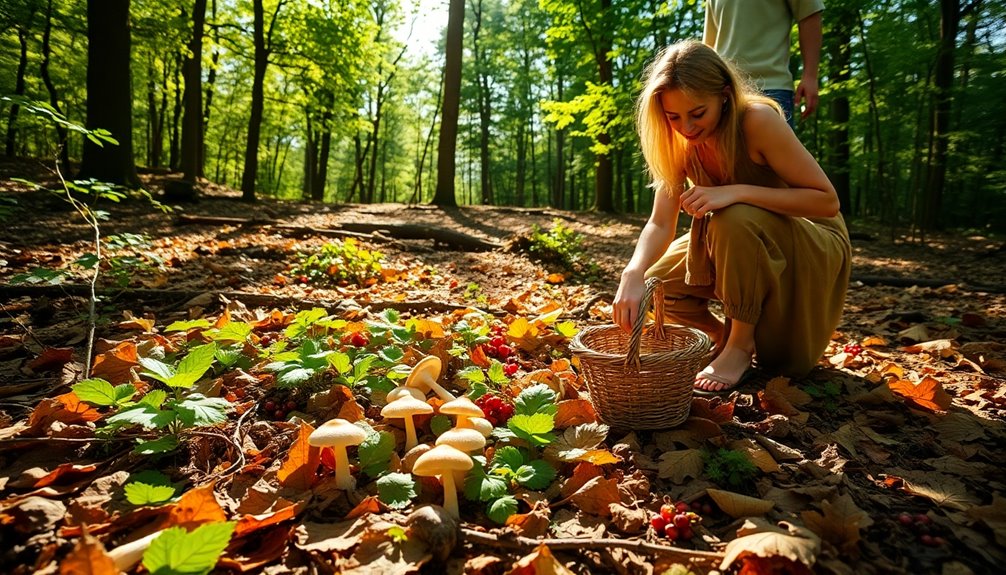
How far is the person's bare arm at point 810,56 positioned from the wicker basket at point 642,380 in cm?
198

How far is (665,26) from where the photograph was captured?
1143 centimetres

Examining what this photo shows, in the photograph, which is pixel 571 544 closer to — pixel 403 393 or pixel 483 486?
pixel 483 486

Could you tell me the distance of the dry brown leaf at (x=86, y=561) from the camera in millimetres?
850

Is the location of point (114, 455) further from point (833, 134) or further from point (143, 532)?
point (833, 134)

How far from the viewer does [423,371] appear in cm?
178

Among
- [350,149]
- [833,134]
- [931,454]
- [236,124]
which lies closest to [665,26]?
[833,134]

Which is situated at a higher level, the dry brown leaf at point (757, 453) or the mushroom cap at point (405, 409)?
the mushroom cap at point (405, 409)

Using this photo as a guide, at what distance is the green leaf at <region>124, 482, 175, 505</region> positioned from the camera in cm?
123

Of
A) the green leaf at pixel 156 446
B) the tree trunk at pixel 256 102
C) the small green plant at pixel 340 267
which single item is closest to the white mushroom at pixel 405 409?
the green leaf at pixel 156 446

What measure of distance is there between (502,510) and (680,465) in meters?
0.65

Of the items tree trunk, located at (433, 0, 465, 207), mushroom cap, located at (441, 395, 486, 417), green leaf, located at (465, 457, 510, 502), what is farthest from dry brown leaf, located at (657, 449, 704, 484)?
tree trunk, located at (433, 0, 465, 207)

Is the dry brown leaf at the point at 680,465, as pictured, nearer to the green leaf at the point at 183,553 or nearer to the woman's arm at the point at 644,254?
the woman's arm at the point at 644,254

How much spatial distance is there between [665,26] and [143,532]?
1326 cm

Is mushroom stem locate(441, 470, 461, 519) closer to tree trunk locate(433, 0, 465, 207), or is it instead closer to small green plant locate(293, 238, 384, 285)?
small green plant locate(293, 238, 384, 285)
